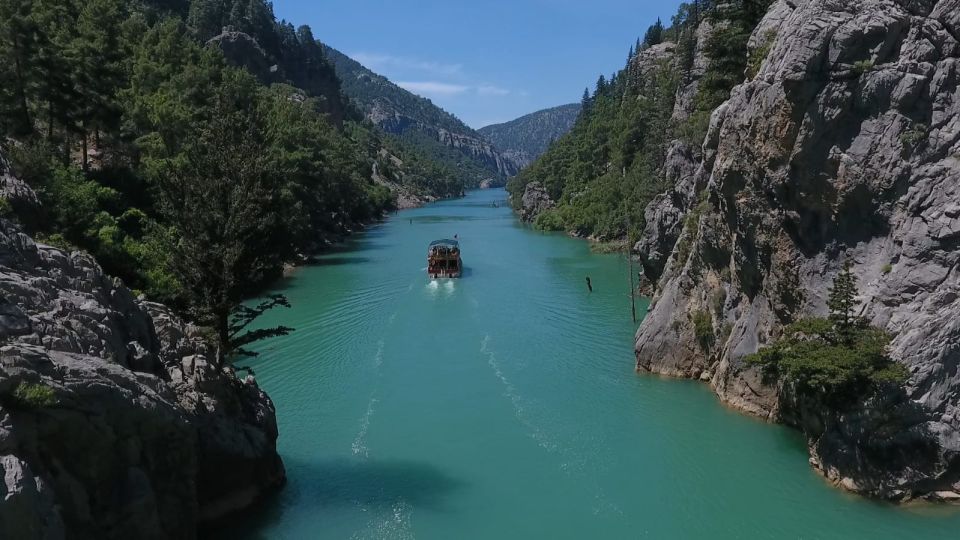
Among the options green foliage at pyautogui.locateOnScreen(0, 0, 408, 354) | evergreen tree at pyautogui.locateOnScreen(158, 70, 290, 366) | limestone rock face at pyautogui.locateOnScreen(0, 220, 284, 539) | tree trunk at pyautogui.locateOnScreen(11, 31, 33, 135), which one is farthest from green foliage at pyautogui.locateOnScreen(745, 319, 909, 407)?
tree trunk at pyautogui.locateOnScreen(11, 31, 33, 135)

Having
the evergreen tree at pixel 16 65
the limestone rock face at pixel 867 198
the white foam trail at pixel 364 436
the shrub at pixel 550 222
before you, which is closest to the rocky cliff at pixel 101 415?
the white foam trail at pixel 364 436

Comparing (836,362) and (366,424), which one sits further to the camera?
(366,424)

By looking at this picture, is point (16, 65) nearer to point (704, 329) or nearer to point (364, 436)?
point (364, 436)

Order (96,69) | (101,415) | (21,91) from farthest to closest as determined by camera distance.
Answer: (96,69)
(21,91)
(101,415)

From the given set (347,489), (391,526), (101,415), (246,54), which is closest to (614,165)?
(347,489)

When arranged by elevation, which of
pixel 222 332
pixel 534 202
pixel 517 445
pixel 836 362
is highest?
pixel 222 332

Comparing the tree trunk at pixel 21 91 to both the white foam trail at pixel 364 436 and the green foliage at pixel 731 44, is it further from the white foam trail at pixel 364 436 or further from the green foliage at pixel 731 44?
the green foliage at pixel 731 44
